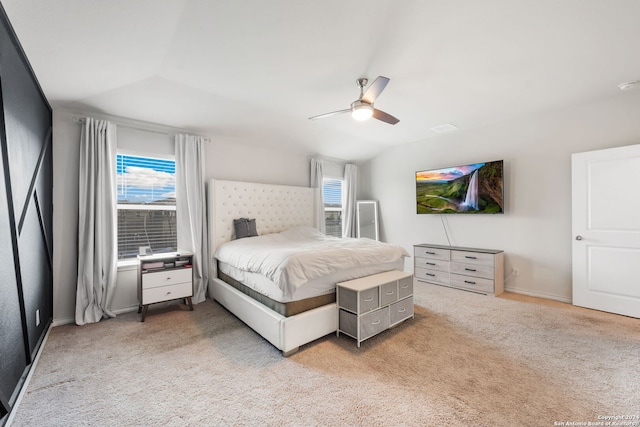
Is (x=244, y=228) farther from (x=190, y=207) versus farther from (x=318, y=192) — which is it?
(x=318, y=192)

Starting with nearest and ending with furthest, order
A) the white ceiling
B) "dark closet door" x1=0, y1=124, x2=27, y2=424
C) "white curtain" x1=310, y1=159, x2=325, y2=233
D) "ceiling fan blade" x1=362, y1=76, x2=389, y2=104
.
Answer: "dark closet door" x1=0, y1=124, x2=27, y2=424, the white ceiling, "ceiling fan blade" x1=362, y1=76, x2=389, y2=104, "white curtain" x1=310, y1=159, x2=325, y2=233

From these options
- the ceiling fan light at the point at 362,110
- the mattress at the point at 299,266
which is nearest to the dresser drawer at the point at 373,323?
the mattress at the point at 299,266

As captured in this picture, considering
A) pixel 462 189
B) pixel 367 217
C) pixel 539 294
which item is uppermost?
pixel 462 189

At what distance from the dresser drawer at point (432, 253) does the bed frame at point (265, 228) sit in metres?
2.08

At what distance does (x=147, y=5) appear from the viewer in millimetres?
1843

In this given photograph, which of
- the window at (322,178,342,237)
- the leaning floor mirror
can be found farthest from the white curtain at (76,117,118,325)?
the leaning floor mirror

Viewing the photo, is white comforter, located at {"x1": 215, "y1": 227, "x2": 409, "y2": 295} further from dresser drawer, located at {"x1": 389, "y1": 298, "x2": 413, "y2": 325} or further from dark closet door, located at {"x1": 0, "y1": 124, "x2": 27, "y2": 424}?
dark closet door, located at {"x1": 0, "y1": 124, "x2": 27, "y2": 424}

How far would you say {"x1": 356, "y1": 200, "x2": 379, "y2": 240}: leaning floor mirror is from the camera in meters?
6.12

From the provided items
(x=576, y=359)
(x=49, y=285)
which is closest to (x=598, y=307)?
(x=576, y=359)

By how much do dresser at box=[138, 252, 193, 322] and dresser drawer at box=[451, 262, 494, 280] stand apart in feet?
13.3

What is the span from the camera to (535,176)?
404 centimetres

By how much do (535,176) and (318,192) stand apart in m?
3.56

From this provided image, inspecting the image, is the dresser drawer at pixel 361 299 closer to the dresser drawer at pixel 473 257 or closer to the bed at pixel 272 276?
the bed at pixel 272 276

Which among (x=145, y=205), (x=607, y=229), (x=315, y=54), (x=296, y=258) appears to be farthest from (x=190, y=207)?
(x=607, y=229)
